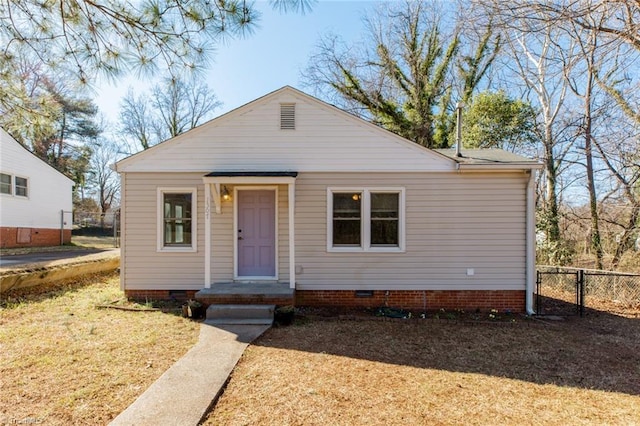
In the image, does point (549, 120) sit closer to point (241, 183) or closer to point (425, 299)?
point (425, 299)

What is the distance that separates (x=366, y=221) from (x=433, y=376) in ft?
11.7

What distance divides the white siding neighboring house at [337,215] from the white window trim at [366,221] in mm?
21

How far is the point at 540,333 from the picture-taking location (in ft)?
18.6

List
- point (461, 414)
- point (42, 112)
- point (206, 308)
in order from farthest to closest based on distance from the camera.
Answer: point (206, 308), point (42, 112), point (461, 414)

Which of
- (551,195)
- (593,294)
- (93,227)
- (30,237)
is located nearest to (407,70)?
(551,195)

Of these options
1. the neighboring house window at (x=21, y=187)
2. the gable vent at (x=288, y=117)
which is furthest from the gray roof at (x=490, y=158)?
the neighboring house window at (x=21, y=187)

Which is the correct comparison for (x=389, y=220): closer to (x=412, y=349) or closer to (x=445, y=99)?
(x=412, y=349)

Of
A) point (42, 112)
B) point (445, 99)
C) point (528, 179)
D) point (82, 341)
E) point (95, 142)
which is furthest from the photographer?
point (95, 142)

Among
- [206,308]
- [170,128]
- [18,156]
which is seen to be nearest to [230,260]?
[206,308]

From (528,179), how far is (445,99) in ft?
37.6

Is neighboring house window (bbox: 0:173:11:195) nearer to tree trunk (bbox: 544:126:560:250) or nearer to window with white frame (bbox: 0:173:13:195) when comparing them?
window with white frame (bbox: 0:173:13:195)

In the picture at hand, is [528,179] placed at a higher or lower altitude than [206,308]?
higher

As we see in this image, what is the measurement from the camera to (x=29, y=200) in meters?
15.1

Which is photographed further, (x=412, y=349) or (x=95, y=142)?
(x=95, y=142)
